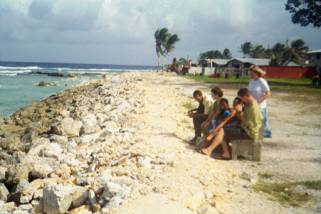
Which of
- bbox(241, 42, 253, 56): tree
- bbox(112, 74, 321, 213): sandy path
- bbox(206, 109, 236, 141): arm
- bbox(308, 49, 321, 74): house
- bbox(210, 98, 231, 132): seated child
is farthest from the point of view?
bbox(241, 42, 253, 56): tree

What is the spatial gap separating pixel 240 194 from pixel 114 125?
5683 mm

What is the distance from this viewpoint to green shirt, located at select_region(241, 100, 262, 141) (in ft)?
27.3

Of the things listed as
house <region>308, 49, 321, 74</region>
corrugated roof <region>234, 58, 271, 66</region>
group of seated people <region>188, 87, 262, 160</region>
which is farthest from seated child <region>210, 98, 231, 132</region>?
corrugated roof <region>234, 58, 271, 66</region>

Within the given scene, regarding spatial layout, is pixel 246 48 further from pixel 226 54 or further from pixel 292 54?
pixel 292 54

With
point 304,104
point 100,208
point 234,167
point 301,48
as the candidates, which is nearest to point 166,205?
point 100,208

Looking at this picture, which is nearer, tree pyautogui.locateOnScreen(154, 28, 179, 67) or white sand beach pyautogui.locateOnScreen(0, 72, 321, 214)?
white sand beach pyautogui.locateOnScreen(0, 72, 321, 214)

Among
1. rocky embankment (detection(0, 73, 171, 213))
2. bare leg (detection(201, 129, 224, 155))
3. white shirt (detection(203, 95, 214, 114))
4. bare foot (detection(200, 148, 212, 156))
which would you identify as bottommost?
rocky embankment (detection(0, 73, 171, 213))

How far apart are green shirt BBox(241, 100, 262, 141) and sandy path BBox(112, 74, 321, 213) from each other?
0.52m

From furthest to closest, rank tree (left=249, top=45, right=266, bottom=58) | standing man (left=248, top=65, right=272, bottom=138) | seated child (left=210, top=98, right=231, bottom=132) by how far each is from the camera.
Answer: tree (left=249, top=45, right=266, bottom=58) < standing man (left=248, top=65, right=272, bottom=138) < seated child (left=210, top=98, right=231, bottom=132)

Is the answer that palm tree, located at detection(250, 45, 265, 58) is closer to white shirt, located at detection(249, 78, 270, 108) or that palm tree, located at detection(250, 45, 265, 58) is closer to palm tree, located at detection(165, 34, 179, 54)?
palm tree, located at detection(165, 34, 179, 54)

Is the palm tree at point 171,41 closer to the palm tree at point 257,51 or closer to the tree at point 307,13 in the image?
the palm tree at point 257,51

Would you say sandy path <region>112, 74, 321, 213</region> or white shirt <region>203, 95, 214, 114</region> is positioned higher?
white shirt <region>203, 95, 214, 114</region>

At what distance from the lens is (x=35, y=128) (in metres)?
15.0

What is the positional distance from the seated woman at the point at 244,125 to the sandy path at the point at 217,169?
33 centimetres
